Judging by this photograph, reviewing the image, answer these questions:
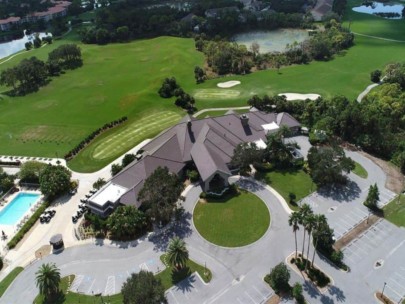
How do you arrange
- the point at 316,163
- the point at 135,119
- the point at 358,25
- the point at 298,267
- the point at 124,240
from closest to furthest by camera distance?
the point at 298,267 < the point at 124,240 < the point at 316,163 < the point at 135,119 < the point at 358,25

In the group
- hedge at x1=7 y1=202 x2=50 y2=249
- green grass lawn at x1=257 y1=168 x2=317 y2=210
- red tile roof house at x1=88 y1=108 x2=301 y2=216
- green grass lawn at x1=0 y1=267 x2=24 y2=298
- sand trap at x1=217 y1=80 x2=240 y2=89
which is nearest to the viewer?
green grass lawn at x1=0 y1=267 x2=24 y2=298

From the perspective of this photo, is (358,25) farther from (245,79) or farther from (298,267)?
(298,267)

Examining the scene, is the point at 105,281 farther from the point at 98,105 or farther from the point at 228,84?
the point at 228,84

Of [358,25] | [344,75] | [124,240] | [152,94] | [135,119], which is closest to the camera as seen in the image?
[124,240]

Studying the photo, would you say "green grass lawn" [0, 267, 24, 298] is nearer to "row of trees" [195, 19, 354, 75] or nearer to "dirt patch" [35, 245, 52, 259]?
"dirt patch" [35, 245, 52, 259]

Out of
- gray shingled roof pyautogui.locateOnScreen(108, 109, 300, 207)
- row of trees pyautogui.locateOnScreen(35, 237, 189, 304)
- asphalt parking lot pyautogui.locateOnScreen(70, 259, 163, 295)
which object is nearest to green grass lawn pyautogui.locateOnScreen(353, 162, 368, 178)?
gray shingled roof pyautogui.locateOnScreen(108, 109, 300, 207)

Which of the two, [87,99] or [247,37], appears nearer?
[87,99]

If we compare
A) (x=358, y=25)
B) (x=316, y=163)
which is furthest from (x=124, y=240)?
(x=358, y=25)

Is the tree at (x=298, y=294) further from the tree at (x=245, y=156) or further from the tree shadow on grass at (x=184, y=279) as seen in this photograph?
the tree at (x=245, y=156)

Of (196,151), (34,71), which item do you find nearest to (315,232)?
(196,151)
